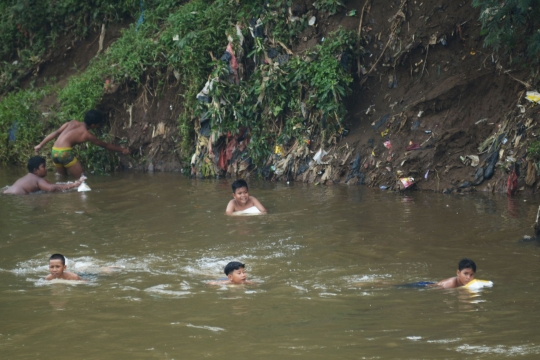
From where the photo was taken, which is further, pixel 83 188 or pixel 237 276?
pixel 83 188

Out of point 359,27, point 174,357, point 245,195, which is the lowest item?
point 174,357

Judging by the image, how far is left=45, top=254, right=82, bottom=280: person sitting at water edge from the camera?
738cm

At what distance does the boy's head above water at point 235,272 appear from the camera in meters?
7.14

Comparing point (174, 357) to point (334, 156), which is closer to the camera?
point (174, 357)

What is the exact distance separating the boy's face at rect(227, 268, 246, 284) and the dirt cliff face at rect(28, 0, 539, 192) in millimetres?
5419

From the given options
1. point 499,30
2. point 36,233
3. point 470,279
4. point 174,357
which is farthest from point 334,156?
point 174,357

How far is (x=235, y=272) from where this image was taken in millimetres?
7160

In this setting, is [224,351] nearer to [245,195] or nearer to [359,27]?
[245,195]

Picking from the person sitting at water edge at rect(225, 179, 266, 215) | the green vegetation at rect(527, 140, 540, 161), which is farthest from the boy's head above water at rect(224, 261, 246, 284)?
the green vegetation at rect(527, 140, 540, 161)

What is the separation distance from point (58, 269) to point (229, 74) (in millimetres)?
7772

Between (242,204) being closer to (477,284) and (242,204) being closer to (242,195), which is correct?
(242,195)

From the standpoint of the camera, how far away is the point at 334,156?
43.6 feet

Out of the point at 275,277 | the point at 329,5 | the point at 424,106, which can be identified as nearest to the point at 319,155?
the point at 424,106

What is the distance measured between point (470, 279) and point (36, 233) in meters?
5.53
